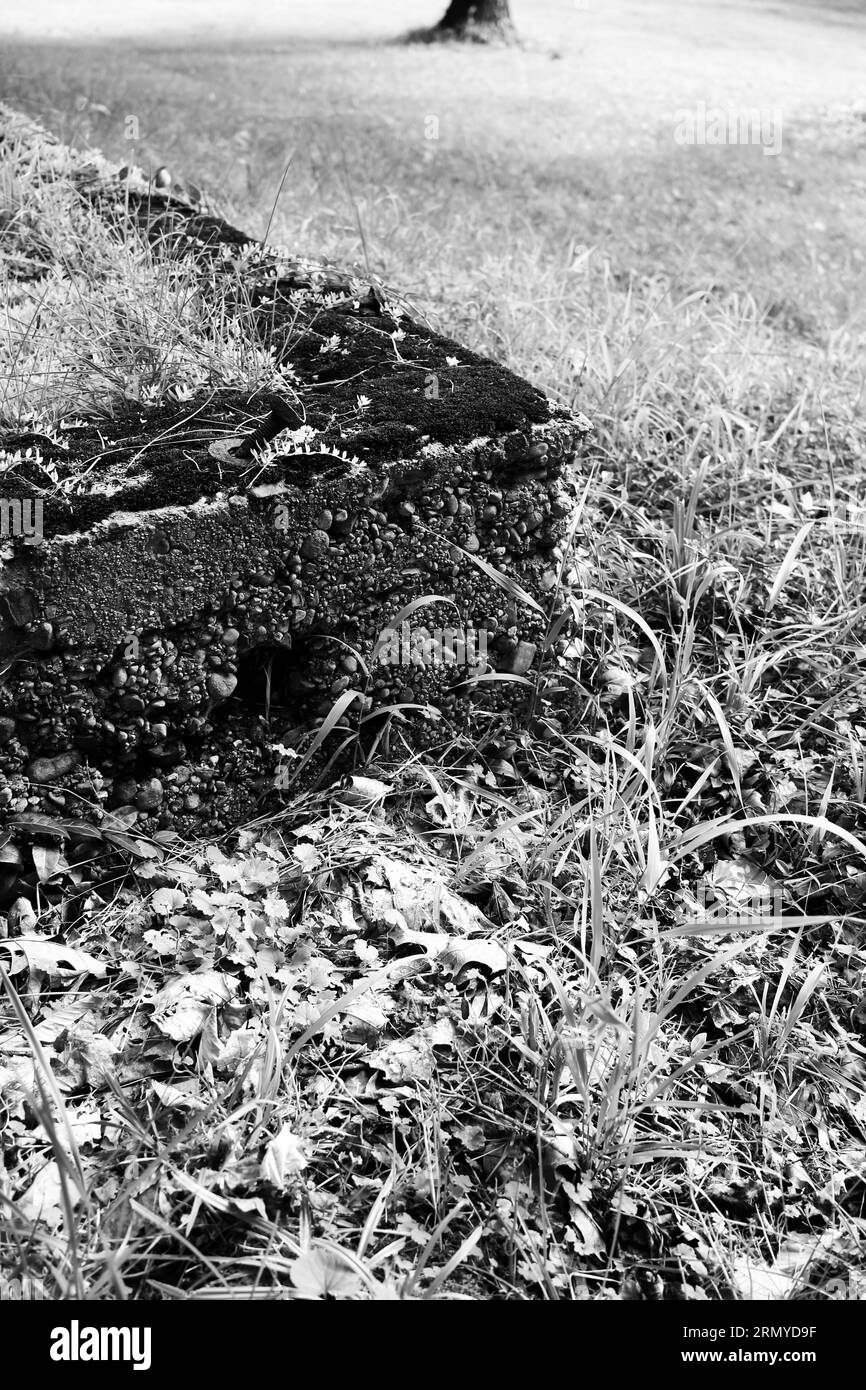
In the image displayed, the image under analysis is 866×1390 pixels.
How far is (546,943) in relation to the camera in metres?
2.13

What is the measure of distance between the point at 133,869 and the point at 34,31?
22.6 ft

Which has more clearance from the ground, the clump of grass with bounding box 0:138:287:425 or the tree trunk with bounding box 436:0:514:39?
the tree trunk with bounding box 436:0:514:39

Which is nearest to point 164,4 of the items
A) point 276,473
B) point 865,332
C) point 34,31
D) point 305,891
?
point 34,31

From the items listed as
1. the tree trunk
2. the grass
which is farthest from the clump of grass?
the tree trunk

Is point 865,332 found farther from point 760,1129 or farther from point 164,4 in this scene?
point 164,4

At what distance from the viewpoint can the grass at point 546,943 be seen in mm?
1610

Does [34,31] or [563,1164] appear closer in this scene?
[563,1164]

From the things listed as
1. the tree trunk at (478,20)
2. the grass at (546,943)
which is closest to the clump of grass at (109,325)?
the grass at (546,943)

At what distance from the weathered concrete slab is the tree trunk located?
7.07 meters

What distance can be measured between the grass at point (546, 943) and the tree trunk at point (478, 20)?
5255 mm

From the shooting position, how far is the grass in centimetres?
161

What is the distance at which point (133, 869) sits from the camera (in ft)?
6.95

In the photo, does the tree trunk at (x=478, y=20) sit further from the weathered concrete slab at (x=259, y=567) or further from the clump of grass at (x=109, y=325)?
the weathered concrete slab at (x=259, y=567)

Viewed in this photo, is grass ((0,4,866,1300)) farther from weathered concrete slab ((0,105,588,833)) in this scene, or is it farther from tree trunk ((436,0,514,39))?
tree trunk ((436,0,514,39))
